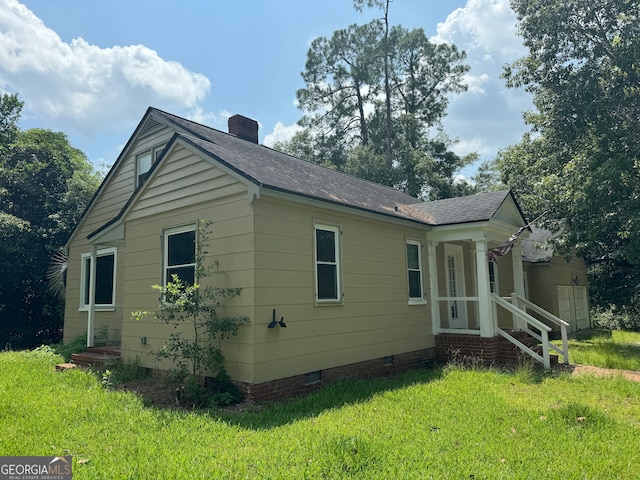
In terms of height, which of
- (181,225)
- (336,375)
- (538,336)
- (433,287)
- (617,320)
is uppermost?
(181,225)

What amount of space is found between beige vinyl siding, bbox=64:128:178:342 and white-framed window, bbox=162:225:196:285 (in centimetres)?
389

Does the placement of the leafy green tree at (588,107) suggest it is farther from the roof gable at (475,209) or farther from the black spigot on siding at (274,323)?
the black spigot on siding at (274,323)

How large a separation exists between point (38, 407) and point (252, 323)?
3.11m

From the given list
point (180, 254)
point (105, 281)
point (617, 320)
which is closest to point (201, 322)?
point (180, 254)

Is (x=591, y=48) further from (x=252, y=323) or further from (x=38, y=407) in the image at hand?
(x=38, y=407)

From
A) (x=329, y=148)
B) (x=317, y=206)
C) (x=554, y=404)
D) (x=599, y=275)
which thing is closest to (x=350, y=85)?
(x=329, y=148)

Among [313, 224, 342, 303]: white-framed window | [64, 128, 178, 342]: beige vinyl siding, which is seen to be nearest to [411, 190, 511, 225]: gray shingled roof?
[313, 224, 342, 303]: white-framed window

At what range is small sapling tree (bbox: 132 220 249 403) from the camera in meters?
6.67

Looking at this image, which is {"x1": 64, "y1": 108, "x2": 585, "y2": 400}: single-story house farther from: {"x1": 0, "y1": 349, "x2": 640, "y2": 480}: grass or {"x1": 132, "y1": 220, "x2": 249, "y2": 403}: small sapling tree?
{"x1": 0, "y1": 349, "x2": 640, "y2": 480}: grass

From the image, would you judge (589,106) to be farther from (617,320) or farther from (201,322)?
(617,320)

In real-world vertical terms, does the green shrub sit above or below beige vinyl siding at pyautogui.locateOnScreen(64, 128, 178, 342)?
below

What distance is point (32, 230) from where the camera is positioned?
1742cm

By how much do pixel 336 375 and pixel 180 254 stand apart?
143 inches

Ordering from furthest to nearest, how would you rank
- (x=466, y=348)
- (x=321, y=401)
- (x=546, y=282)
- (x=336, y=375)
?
(x=546, y=282)
(x=466, y=348)
(x=336, y=375)
(x=321, y=401)
